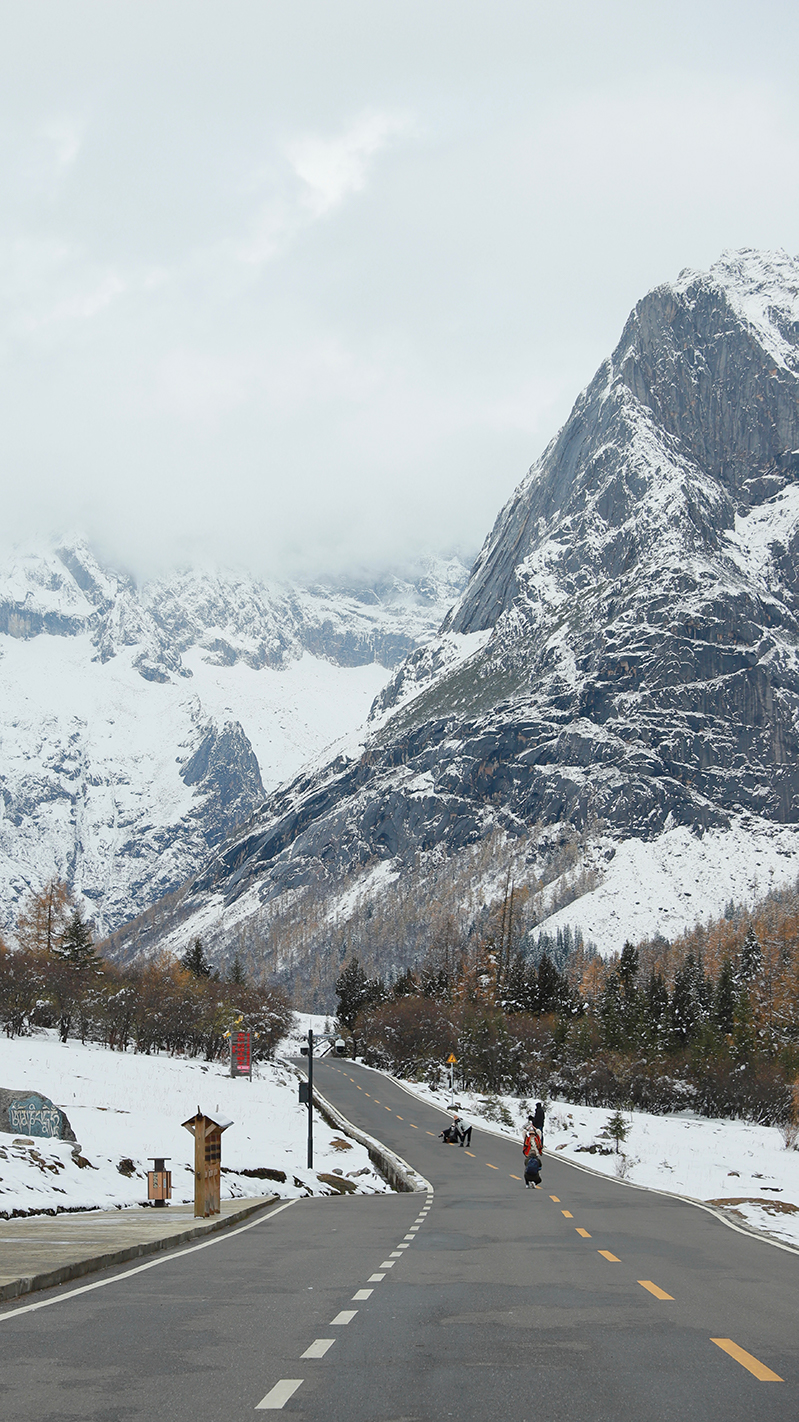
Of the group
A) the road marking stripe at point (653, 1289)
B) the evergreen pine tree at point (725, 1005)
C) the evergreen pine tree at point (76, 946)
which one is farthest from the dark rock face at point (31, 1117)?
the evergreen pine tree at point (725, 1005)

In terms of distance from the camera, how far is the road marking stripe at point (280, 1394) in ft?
25.9

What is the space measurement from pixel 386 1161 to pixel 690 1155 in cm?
1905

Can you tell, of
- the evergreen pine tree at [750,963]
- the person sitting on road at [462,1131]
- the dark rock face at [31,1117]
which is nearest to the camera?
the dark rock face at [31,1117]

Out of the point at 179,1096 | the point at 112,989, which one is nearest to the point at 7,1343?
the point at 179,1096

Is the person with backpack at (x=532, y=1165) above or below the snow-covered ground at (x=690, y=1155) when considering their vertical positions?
above

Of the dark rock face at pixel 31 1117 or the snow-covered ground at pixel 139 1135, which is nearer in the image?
the snow-covered ground at pixel 139 1135

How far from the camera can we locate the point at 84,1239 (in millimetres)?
17531

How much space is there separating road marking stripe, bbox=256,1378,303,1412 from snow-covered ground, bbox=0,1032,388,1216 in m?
13.8

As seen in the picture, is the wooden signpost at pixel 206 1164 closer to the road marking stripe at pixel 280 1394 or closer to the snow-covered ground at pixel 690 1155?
the snow-covered ground at pixel 690 1155

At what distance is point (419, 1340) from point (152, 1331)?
96.1 inches

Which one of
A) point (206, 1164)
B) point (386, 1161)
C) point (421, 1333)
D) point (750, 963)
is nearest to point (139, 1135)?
point (386, 1161)

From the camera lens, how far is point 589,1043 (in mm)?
99188

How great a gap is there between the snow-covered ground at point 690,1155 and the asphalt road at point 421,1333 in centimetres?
732

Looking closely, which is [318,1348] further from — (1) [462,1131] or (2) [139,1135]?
(1) [462,1131]
